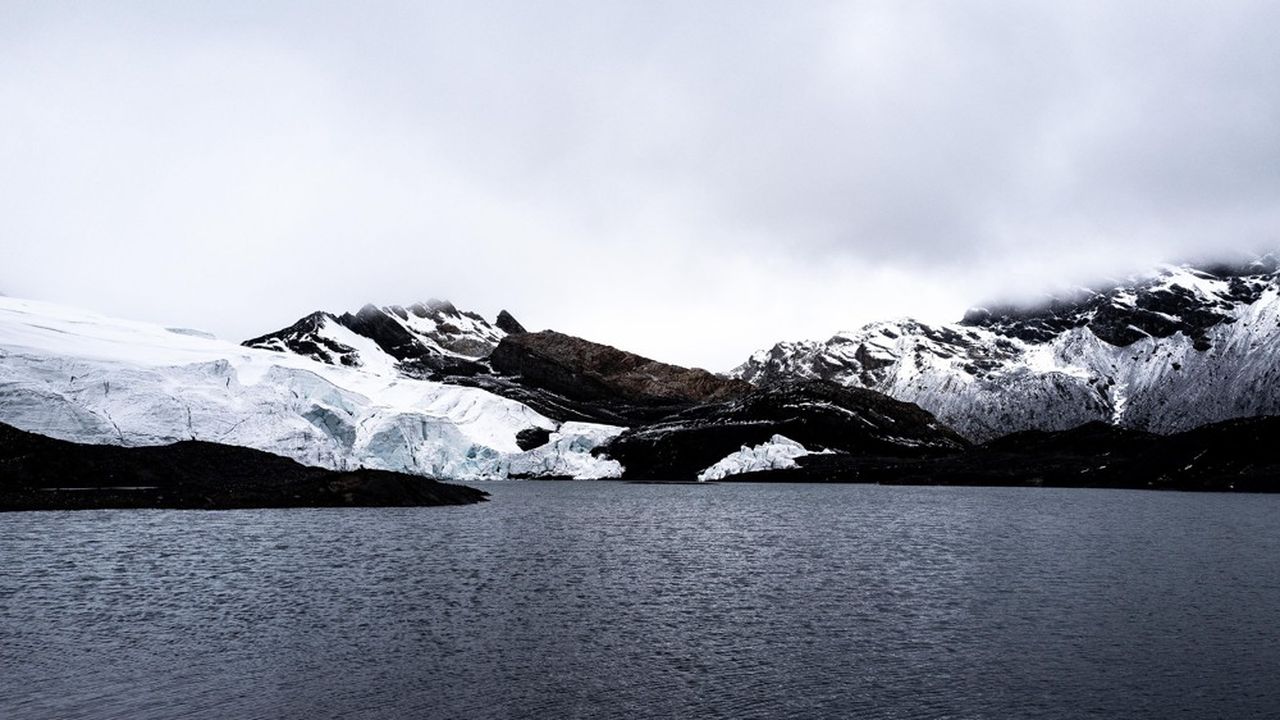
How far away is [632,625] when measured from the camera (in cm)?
3634

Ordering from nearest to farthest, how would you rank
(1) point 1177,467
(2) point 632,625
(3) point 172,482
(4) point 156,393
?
(2) point 632,625, (3) point 172,482, (4) point 156,393, (1) point 1177,467

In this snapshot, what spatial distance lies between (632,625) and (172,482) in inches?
3736

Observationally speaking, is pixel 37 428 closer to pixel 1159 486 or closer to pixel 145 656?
pixel 145 656

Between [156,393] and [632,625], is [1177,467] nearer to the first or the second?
[632,625]

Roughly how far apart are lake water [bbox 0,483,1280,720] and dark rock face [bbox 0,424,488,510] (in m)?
26.2

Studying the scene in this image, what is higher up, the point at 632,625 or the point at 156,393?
the point at 156,393

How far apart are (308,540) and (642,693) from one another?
4736cm

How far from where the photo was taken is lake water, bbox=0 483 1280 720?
2586cm

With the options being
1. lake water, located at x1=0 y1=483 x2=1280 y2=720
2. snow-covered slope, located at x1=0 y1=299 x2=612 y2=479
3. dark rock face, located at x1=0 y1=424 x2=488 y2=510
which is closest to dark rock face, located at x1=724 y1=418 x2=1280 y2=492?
lake water, located at x1=0 y1=483 x2=1280 y2=720

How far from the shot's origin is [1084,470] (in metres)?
184

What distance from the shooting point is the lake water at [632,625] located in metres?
25.9

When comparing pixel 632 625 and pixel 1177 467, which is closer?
pixel 632 625

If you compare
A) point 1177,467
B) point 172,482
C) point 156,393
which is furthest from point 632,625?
point 1177,467

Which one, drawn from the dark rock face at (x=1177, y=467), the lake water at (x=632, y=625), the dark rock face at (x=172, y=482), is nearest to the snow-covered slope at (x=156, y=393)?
the dark rock face at (x=172, y=482)
